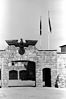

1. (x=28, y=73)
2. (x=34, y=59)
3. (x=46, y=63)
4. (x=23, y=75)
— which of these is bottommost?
(x=23, y=75)

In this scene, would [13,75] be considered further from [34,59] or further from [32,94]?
[32,94]

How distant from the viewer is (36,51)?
25703mm

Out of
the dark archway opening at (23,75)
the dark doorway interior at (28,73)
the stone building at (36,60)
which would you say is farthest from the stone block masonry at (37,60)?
the dark archway opening at (23,75)

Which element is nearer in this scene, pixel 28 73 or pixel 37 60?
pixel 37 60

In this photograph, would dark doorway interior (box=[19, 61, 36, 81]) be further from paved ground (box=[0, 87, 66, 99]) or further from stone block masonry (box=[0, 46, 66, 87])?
paved ground (box=[0, 87, 66, 99])

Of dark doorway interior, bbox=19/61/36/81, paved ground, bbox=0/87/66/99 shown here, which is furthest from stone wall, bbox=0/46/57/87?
dark doorway interior, bbox=19/61/36/81

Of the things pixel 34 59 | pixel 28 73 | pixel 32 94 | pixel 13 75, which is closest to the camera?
pixel 32 94

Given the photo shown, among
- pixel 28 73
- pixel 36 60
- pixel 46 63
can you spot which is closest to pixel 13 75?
pixel 28 73

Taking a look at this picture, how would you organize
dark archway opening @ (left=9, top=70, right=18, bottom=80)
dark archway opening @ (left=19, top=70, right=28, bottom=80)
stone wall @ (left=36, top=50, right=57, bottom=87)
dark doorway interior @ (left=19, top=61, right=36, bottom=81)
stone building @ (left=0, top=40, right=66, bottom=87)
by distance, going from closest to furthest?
stone building @ (left=0, top=40, right=66, bottom=87) → stone wall @ (left=36, top=50, right=57, bottom=87) → dark doorway interior @ (left=19, top=61, right=36, bottom=81) → dark archway opening @ (left=19, top=70, right=28, bottom=80) → dark archway opening @ (left=9, top=70, right=18, bottom=80)

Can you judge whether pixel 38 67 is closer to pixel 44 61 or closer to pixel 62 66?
pixel 44 61

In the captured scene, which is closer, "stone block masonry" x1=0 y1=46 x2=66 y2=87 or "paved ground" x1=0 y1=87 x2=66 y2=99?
"paved ground" x1=0 y1=87 x2=66 y2=99

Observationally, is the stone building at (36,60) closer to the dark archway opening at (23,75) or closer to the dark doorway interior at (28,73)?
the dark doorway interior at (28,73)

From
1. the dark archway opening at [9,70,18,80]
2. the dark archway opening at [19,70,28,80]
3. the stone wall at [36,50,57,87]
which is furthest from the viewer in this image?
the dark archway opening at [9,70,18,80]

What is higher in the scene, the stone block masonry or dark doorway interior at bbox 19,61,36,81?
the stone block masonry
